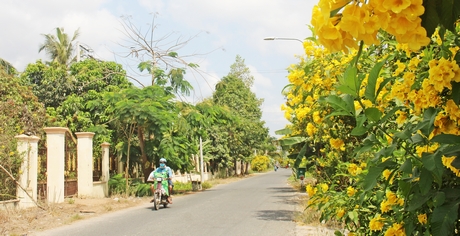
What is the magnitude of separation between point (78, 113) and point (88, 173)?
568 centimetres

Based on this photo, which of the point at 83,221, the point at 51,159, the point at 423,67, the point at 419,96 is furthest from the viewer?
the point at 51,159

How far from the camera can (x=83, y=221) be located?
11625mm

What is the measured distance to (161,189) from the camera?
568 inches

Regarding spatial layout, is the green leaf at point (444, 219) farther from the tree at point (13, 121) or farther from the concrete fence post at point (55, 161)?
the concrete fence post at point (55, 161)

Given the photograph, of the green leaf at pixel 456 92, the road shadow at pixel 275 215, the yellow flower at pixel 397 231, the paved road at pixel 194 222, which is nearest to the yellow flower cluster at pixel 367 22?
the green leaf at pixel 456 92

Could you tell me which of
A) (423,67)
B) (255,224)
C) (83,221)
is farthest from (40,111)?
(423,67)

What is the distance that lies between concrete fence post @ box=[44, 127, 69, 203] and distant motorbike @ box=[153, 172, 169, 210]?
9.27 feet

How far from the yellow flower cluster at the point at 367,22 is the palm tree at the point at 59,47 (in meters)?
34.1

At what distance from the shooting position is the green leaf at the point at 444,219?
171 centimetres

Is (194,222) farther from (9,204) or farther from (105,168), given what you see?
(105,168)

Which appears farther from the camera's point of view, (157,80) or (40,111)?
(157,80)

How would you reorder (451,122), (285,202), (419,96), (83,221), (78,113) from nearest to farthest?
1. (451,122)
2. (419,96)
3. (83,221)
4. (285,202)
5. (78,113)

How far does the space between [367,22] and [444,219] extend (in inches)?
34.6

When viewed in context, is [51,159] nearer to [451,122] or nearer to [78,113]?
[78,113]
